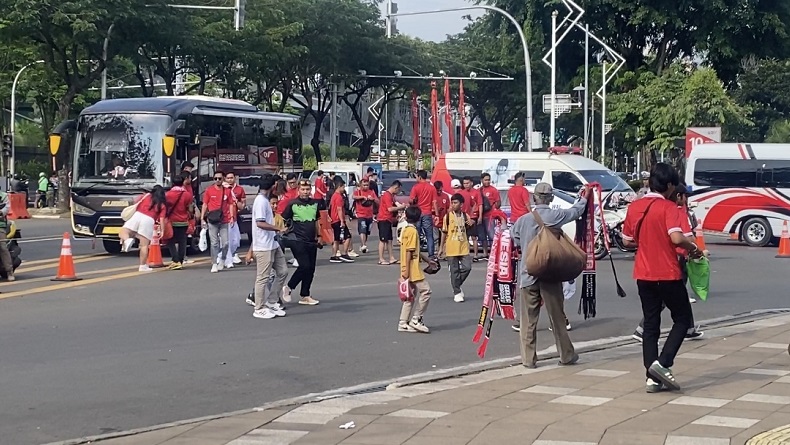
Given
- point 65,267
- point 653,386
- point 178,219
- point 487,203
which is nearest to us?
point 653,386

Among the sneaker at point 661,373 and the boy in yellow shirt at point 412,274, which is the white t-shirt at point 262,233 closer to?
the boy in yellow shirt at point 412,274

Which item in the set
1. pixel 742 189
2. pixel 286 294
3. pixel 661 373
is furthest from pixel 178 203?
pixel 742 189

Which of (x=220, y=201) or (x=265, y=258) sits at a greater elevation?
(x=220, y=201)

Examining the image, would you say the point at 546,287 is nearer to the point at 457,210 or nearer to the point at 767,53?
the point at 457,210

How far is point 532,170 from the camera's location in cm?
2620

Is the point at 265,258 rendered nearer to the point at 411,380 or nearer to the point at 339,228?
the point at 411,380

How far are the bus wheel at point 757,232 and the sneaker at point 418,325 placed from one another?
53.2 feet

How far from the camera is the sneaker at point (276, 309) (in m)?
13.9

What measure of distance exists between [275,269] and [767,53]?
107ft

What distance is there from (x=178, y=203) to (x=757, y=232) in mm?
14397

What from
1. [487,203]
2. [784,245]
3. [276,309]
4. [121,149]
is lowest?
[784,245]

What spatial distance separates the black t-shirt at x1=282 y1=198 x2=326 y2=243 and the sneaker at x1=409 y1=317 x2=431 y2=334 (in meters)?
2.19

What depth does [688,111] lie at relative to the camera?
126 ft

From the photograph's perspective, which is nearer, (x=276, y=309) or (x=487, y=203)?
(x=276, y=309)
